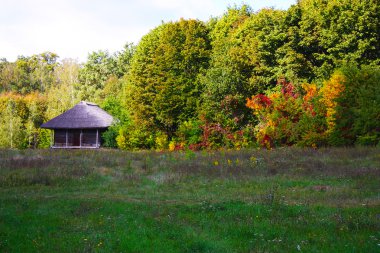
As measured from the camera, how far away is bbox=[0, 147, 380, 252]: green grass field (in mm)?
7328

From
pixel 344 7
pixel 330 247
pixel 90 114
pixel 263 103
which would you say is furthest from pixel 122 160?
pixel 90 114

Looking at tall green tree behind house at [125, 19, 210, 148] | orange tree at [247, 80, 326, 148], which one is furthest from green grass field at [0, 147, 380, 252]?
tall green tree behind house at [125, 19, 210, 148]

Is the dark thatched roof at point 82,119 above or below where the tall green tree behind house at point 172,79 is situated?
below

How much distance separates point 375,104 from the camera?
77.7 ft

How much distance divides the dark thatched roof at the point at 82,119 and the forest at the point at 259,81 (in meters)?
2.00

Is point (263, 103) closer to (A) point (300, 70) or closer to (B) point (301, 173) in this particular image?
(A) point (300, 70)

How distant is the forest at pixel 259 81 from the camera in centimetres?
2580

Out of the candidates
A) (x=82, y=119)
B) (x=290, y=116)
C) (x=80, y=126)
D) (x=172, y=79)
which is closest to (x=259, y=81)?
(x=290, y=116)

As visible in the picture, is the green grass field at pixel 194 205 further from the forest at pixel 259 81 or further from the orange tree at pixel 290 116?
the orange tree at pixel 290 116

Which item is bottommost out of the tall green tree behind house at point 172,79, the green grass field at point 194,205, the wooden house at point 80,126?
the green grass field at point 194,205

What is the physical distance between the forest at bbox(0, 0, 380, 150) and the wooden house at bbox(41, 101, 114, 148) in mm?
2287

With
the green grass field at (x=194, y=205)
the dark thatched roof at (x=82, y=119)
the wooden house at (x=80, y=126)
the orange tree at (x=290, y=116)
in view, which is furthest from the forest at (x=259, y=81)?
the green grass field at (x=194, y=205)

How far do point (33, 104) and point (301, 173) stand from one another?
50081 millimetres

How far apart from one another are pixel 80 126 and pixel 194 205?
122 feet
